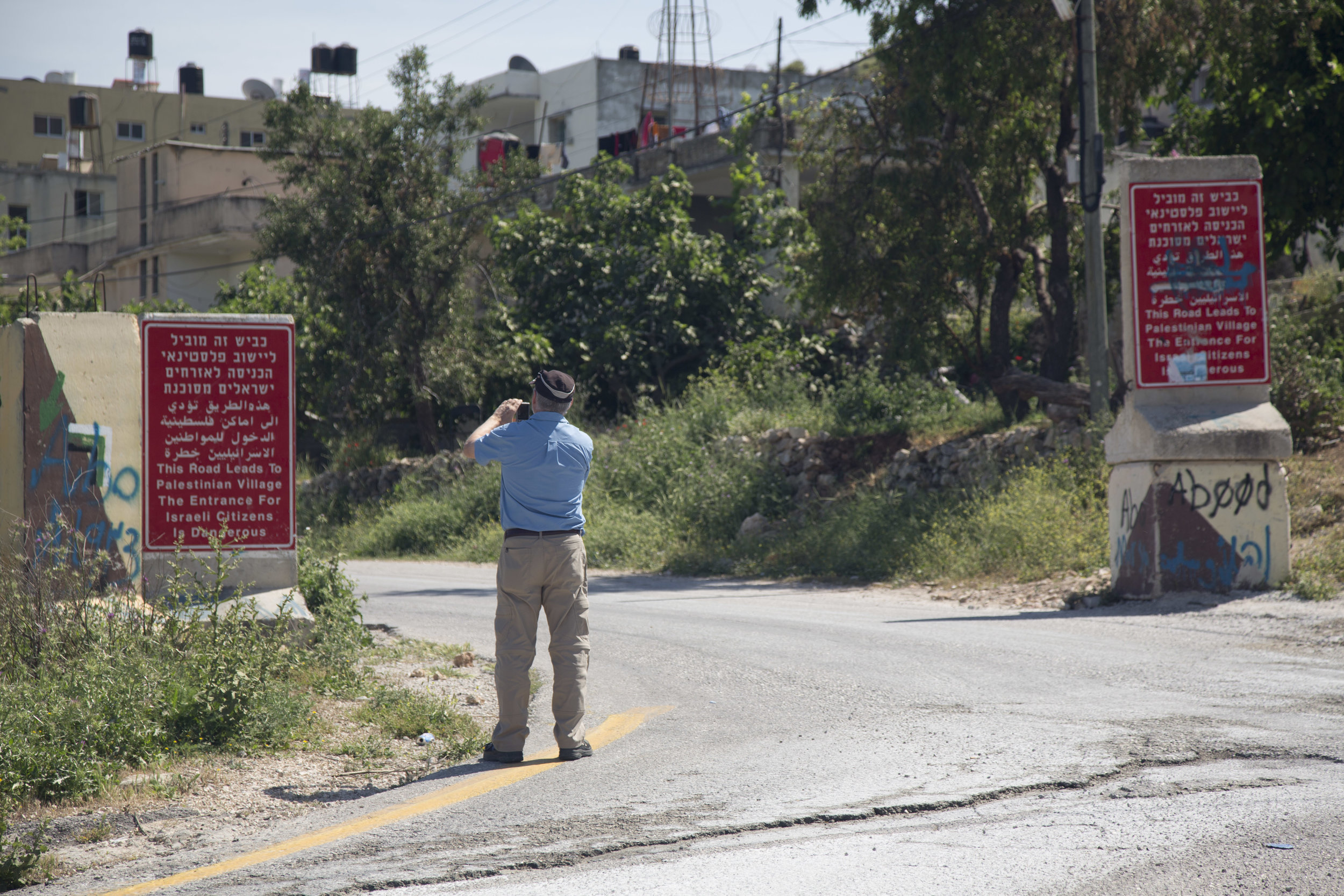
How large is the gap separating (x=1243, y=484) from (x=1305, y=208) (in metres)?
7.38

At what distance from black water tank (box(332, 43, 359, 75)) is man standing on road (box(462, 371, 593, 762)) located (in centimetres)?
5553

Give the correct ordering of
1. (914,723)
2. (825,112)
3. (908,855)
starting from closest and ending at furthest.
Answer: (908,855), (914,723), (825,112)

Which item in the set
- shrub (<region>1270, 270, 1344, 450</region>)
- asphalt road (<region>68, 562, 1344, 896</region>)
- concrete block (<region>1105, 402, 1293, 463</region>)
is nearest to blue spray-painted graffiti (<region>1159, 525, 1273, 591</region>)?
concrete block (<region>1105, 402, 1293, 463</region>)

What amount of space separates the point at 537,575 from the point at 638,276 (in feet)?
71.3

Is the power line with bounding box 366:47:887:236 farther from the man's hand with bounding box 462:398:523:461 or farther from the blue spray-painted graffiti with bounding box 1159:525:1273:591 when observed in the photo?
the man's hand with bounding box 462:398:523:461

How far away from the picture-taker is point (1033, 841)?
4.29m

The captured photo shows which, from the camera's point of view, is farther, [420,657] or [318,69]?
[318,69]

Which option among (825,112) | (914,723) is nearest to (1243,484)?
(914,723)

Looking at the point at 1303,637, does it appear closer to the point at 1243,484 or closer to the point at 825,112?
the point at 1243,484

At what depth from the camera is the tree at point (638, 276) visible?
26.5m

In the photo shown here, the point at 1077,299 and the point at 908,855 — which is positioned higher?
the point at 1077,299

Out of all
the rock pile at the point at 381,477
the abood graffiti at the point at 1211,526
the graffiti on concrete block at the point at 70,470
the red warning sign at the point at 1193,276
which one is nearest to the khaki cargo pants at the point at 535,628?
the graffiti on concrete block at the point at 70,470

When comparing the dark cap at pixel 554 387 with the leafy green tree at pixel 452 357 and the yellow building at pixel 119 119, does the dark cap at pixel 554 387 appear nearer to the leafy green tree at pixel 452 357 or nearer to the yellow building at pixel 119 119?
the leafy green tree at pixel 452 357

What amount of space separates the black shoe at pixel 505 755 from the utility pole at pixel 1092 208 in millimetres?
11044
